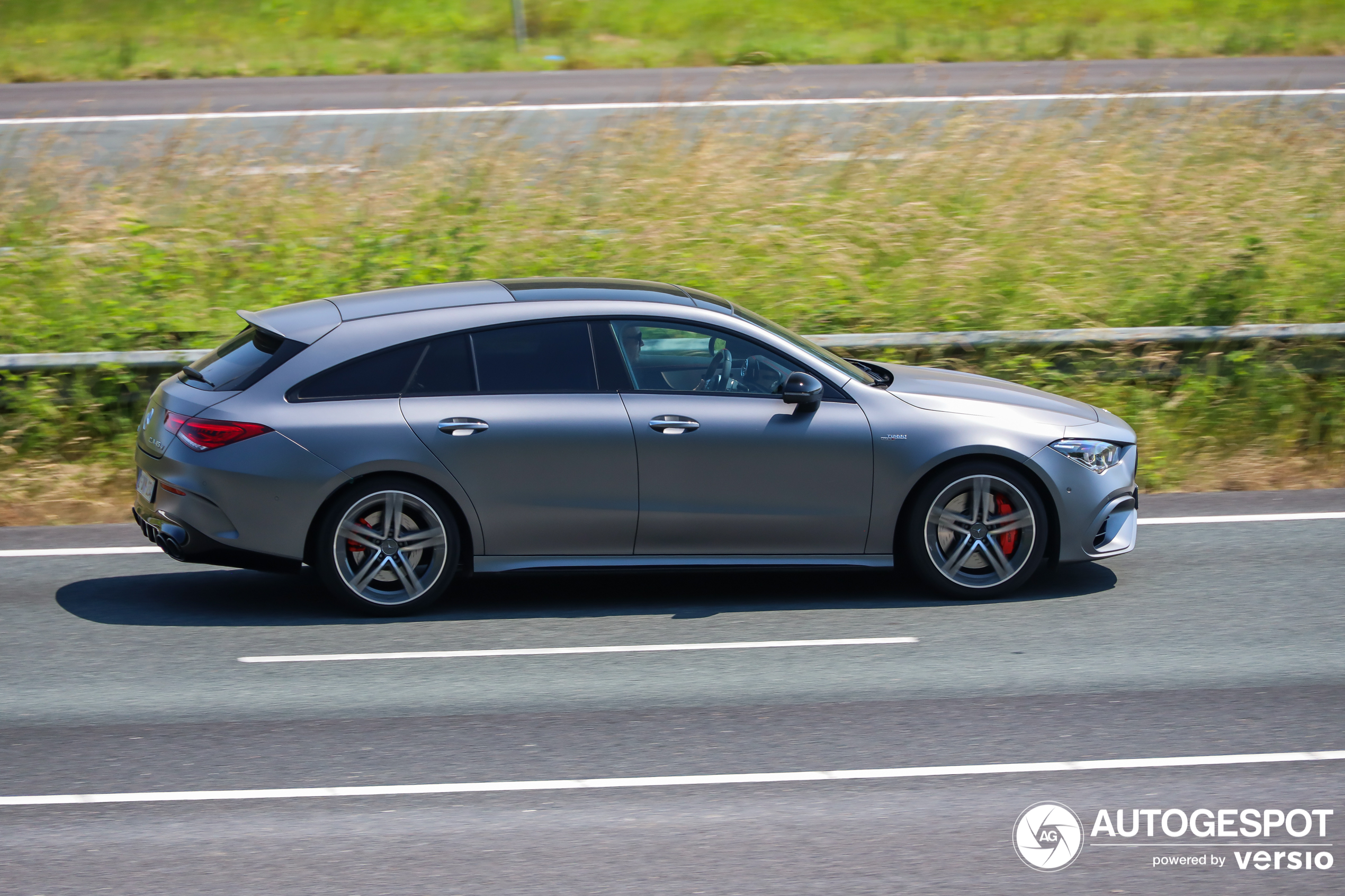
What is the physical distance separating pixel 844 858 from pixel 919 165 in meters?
11.1

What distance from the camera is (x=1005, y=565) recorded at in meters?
7.38

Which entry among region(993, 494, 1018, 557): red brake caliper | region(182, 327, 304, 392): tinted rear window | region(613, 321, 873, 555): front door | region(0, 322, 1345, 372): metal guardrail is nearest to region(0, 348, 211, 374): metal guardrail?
region(0, 322, 1345, 372): metal guardrail

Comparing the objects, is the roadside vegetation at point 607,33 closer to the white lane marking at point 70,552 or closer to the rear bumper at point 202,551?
the white lane marking at point 70,552

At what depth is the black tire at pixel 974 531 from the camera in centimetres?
728

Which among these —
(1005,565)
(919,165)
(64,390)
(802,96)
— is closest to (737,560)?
(1005,565)

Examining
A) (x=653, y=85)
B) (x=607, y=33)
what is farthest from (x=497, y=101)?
(x=607, y=33)

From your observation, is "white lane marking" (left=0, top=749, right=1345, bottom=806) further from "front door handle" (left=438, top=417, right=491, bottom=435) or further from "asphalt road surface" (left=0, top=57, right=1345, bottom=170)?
"asphalt road surface" (left=0, top=57, right=1345, bottom=170)

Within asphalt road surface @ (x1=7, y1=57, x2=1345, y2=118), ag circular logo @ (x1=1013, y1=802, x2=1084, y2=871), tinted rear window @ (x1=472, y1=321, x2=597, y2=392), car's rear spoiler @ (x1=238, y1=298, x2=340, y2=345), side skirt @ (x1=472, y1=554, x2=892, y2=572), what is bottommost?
ag circular logo @ (x1=1013, y1=802, x2=1084, y2=871)

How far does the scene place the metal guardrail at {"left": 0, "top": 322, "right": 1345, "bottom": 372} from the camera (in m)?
10.2

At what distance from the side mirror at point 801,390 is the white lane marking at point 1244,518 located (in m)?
2.95

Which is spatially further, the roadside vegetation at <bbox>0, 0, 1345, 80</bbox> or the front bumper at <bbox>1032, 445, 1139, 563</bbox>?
the roadside vegetation at <bbox>0, 0, 1345, 80</bbox>

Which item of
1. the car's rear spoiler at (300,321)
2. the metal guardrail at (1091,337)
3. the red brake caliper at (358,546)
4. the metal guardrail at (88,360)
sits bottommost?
the red brake caliper at (358,546)

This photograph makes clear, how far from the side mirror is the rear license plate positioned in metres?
3.15

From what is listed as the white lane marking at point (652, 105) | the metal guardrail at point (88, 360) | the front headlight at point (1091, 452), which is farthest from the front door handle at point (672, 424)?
the white lane marking at point (652, 105)
